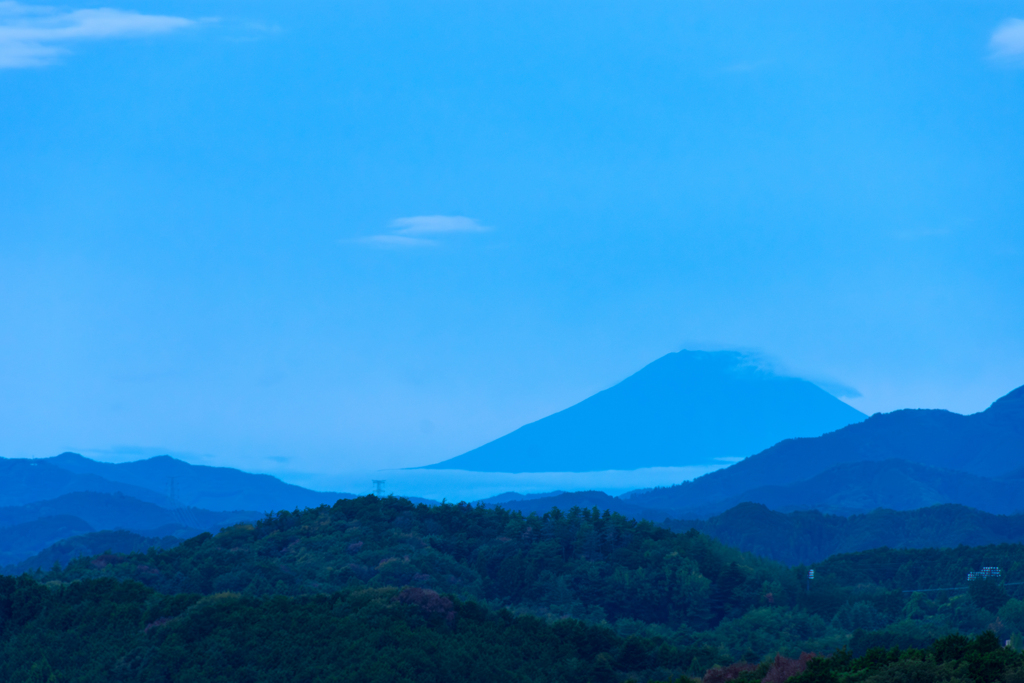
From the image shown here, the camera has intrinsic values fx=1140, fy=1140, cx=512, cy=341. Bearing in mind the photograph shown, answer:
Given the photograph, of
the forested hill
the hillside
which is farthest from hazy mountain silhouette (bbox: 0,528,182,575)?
the forested hill

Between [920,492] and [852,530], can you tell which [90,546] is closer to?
[852,530]

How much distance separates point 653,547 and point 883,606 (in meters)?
10.6

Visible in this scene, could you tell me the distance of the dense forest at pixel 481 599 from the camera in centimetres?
3625

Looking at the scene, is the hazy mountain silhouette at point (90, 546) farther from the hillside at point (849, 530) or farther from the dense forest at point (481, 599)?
the dense forest at point (481, 599)

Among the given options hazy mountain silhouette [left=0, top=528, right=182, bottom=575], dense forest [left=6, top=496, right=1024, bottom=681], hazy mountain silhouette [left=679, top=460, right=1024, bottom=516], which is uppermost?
hazy mountain silhouette [left=679, top=460, right=1024, bottom=516]

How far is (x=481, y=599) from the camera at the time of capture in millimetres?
49500

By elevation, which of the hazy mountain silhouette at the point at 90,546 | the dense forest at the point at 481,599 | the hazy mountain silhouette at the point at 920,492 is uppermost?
the hazy mountain silhouette at the point at 920,492

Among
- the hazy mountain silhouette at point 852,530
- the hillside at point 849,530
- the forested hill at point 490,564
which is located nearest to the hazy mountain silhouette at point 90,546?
the hillside at point 849,530

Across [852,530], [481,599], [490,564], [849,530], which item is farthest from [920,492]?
[481,599]

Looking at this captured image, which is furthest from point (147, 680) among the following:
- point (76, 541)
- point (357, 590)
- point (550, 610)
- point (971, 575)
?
point (76, 541)

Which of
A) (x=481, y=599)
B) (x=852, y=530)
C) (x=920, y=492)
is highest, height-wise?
(x=920, y=492)

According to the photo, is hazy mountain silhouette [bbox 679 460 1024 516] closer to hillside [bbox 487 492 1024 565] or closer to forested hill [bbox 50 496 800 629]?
hillside [bbox 487 492 1024 565]

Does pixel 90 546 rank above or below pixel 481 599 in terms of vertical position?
above

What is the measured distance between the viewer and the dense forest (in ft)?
119
